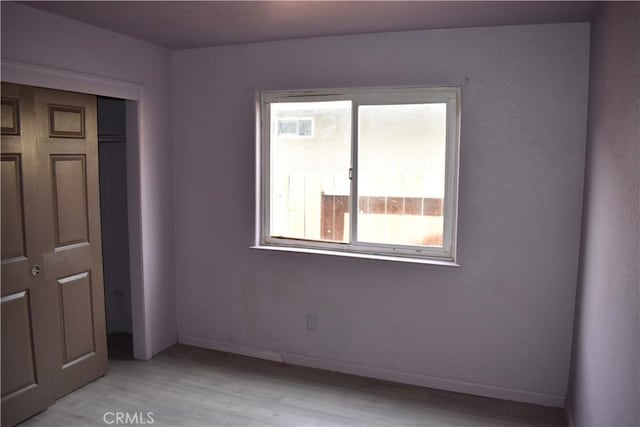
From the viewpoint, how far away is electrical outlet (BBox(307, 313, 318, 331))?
361 centimetres

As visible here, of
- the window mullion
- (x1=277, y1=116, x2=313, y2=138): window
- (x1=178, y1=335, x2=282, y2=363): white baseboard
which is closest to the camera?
the window mullion

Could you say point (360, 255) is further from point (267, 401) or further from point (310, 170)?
point (267, 401)

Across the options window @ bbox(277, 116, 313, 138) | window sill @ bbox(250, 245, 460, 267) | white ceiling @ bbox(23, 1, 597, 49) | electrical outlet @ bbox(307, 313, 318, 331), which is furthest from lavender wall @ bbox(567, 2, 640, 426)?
window @ bbox(277, 116, 313, 138)

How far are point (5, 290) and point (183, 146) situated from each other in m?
1.66

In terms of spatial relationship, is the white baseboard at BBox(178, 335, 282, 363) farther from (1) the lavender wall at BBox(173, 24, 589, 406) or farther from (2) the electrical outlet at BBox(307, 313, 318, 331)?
(2) the electrical outlet at BBox(307, 313, 318, 331)

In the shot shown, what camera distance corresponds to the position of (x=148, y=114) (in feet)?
12.0

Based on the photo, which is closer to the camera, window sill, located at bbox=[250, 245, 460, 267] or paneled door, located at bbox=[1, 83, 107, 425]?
paneled door, located at bbox=[1, 83, 107, 425]

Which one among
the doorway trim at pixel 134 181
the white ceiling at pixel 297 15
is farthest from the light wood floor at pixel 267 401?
the white ceiling at pixel 297 15

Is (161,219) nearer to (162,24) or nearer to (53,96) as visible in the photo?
(53,96)

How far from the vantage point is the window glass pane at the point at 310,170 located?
3512 millimetres

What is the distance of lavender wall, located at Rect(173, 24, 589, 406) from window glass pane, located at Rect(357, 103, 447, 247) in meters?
0.19

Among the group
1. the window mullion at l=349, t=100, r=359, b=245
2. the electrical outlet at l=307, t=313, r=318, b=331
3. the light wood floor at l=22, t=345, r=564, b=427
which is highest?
the window mullion at l=349, t=100, r=359, b=245

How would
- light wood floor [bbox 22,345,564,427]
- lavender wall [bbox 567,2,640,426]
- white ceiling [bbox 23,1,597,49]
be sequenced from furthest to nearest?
light wood floor [bbox 22,345,564,427]
white ceiling [bbox 23,1,597,49]
lavender wall [bbox 567,2,640,426]

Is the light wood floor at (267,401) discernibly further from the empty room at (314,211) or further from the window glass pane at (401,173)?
the window glass pane at (401,173)
